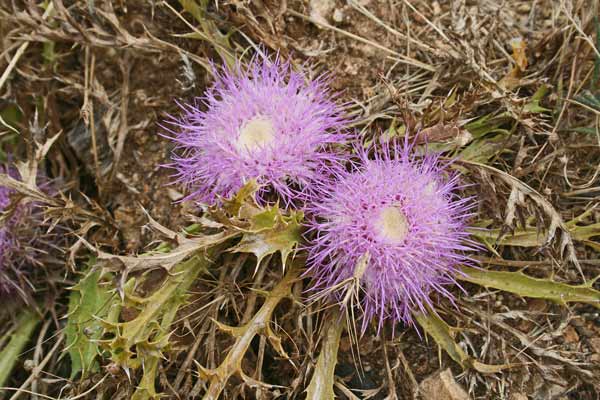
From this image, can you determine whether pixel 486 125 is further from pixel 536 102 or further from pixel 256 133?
pixel 256 133

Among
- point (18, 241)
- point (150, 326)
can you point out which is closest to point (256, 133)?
point (150, 326)

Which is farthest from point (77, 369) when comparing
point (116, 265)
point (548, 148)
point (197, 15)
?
point (548, 148)

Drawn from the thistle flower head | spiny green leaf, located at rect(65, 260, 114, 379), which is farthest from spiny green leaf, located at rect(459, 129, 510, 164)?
the thistle flower head

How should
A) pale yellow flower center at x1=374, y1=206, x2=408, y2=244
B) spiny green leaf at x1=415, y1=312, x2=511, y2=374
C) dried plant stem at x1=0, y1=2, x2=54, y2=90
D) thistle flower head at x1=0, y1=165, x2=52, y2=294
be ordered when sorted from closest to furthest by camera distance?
pale yellow flower center at x1=374, y1=206, x2=408, y2=244
spiny green leaf at x1=415, y1=312, x2=511, y2=374
thistle flower head at x1=0, y1=165, x2=52, y2=294
dried plant stem at x1=0, y1=2, x2=54, y2=90

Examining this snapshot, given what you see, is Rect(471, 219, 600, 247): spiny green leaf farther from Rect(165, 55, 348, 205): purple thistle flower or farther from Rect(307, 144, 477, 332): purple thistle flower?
Rect(165, 55, 348, 205): purple thistle flower

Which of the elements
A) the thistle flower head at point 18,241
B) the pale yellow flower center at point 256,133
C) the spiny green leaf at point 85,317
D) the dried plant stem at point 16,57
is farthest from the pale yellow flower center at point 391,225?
the dried plant stem at point 16,57

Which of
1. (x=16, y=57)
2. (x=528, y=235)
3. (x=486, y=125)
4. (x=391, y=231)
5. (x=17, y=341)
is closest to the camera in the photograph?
(x=391, y=231)

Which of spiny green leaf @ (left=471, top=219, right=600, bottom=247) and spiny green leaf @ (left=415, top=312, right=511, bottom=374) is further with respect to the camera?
spiny green leaf @ (left=471, top=219, right=600, bottom=247)
